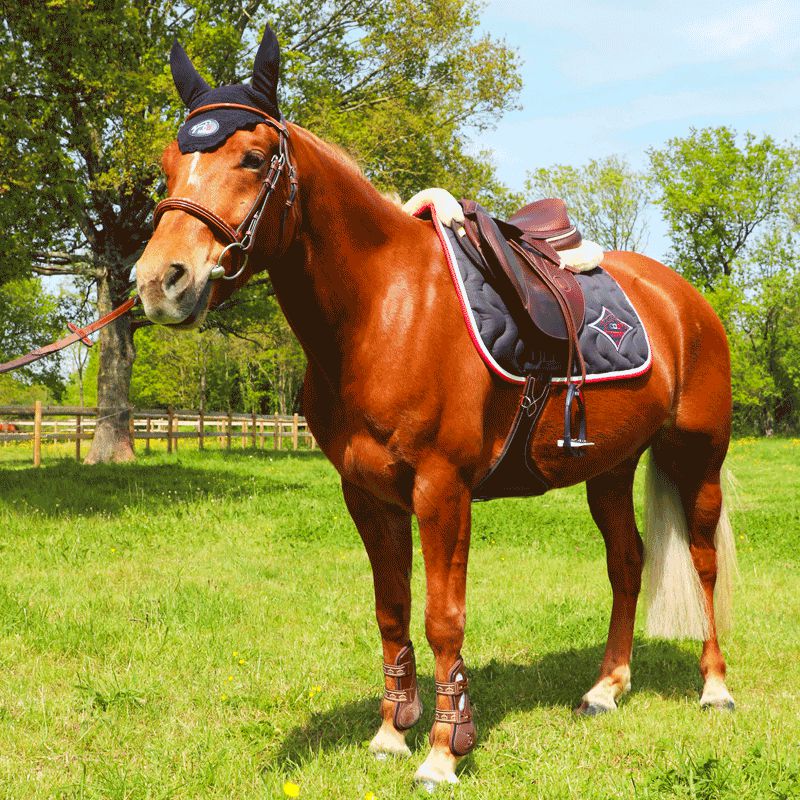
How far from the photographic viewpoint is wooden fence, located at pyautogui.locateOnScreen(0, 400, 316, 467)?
60.9 ft

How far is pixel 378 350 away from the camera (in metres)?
3.23

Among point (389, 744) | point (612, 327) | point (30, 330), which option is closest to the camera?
point (389, 744)

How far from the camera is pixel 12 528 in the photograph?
29.3 feet

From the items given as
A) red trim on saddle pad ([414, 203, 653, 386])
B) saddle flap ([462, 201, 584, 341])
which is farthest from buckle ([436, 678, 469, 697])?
saddle flap ([462, 201, 584, 341])

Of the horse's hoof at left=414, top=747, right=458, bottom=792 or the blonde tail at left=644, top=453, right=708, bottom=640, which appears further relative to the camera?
the blonde tail at left=644, top=453, right=708, bottom=640

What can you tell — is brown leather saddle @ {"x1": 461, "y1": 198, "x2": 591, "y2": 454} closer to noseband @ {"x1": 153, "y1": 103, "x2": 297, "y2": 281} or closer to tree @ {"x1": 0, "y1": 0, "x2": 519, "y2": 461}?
noseband @ {"x1": 153, "y1": 103, "x2": 297, "y2": 281}

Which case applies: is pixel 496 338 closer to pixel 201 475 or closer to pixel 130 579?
pixel 130 579

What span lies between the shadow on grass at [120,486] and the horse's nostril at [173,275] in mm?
8292

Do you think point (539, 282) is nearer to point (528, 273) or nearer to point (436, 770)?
point (528, 273)

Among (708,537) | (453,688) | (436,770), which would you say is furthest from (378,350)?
(708,537)

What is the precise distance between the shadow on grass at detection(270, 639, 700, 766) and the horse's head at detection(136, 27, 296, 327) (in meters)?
2.06

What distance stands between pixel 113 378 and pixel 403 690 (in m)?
16.7

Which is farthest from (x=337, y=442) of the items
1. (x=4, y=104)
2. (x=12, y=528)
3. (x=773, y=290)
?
(x=773, y=290)

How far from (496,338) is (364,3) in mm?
18557
